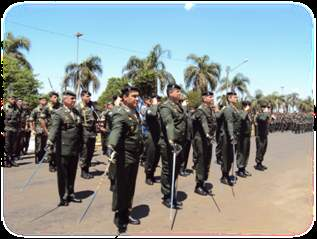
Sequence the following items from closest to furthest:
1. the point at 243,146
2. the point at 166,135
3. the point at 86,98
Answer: the point at 166,135
the point at 86,98
the point at 243,146

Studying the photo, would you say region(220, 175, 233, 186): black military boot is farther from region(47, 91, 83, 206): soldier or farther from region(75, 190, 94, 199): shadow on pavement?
region(47, 91, 83, 206): soldier

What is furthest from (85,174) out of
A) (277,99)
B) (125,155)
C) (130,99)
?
(277,99)

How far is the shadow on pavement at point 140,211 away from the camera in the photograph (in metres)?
6.66

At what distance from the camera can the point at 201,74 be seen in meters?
45.4

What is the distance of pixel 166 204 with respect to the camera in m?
7.27

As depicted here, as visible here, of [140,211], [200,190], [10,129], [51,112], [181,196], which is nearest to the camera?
[140,211]

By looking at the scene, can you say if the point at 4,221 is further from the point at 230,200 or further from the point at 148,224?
the point at 230,200

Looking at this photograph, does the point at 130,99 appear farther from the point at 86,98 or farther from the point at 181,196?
the point at 86,98

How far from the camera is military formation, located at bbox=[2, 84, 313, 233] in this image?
6.04 metres

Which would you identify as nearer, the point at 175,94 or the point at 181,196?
the point at 175,94

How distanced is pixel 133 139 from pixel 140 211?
1.51m

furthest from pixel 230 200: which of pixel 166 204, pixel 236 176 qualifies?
pixel 236 176

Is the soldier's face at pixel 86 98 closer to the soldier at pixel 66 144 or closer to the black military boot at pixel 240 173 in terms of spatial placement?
the soldier at pixel 66 144

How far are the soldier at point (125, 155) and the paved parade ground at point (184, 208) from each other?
0.29 metres
